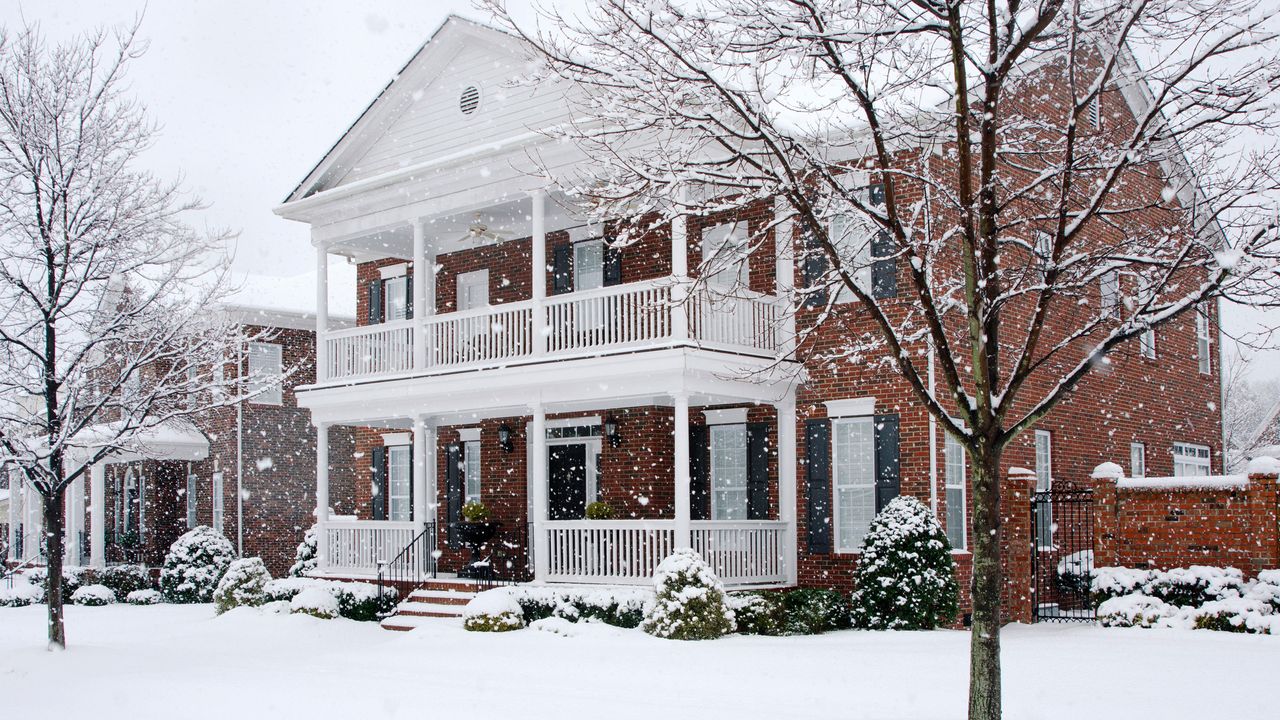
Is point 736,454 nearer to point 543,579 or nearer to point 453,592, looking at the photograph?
point 543,579

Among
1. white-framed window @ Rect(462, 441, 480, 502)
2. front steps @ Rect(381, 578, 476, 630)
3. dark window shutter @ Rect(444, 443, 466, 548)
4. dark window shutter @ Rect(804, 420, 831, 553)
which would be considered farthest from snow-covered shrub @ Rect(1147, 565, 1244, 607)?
dark window shutter @ Rect(444, 443, 466, 548)

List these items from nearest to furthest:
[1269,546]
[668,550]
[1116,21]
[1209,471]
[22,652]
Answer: [1116,21] → [1269,546] → [22,652] → [668,550] → [1209,471]

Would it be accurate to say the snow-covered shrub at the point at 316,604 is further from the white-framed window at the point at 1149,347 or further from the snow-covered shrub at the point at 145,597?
the white-framed window at the point at 1149,347

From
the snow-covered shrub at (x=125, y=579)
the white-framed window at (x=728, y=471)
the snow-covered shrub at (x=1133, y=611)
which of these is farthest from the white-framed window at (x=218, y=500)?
the snow-covered shrub at (x=1133, y=611)

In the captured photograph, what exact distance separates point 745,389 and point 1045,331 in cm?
501

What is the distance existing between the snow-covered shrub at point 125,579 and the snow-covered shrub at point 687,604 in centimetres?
1499

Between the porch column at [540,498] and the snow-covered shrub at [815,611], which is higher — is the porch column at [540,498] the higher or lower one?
the higher one

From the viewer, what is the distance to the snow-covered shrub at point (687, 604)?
1446cm

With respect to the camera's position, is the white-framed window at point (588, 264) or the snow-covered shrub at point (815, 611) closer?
the snow-covered shrub at point (815, 611)

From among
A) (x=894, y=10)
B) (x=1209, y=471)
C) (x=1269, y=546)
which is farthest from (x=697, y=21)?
(x=1209, y=471)

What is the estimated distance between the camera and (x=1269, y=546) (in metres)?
14.2

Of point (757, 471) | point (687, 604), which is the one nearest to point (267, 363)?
point (757, 471)

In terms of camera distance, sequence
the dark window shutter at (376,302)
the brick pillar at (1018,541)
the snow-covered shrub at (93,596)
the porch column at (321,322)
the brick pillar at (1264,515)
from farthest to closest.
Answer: the snow-covered shrub at (93,596) < the dark window shutter at (376,302) < the porch column at (321,322) < the brick pillar at (1018,541) < the brick pillar at (1264,515)

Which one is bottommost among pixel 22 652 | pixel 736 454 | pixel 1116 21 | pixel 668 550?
pixel 22 652
